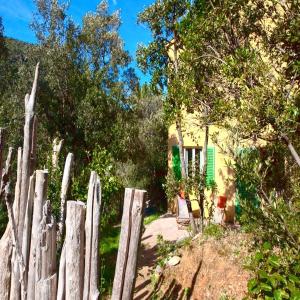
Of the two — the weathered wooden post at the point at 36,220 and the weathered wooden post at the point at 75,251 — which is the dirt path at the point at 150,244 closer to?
the weathered wooden post at the point at 36,220

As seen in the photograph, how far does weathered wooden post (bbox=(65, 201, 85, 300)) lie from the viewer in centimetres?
368

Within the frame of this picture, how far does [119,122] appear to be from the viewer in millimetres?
13875

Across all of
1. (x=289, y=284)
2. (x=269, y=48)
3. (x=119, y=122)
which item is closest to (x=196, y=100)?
(x=269, y=48)

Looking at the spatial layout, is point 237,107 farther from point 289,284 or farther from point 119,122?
point 119,122

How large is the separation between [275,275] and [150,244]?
6.79 metres

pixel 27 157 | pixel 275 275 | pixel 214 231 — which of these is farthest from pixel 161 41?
pixel 275 275

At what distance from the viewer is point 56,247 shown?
4.18 meters

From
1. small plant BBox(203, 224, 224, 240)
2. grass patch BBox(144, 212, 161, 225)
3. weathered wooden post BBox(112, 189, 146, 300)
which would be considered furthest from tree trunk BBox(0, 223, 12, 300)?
grass patch BBox(144, 212, 161, 225)

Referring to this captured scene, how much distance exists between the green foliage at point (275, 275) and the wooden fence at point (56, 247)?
1.81 m

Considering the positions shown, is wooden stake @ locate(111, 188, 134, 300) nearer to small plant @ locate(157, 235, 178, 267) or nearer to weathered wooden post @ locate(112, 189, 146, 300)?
weathered wooden post @ locate(112, 189, 146, 300)

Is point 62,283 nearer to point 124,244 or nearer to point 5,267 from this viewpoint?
point 124,244

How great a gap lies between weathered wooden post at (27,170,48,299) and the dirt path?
420 cm

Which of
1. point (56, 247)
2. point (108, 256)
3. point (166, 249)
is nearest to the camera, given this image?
point (56, 247)

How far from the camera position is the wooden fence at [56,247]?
3.59 meters
